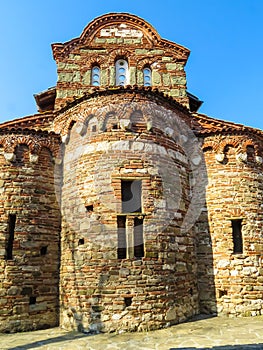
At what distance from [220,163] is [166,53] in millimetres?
5213

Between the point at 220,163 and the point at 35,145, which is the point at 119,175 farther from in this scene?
the point at 220,163

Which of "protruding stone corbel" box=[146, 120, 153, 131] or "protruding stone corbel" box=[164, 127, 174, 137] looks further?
"protruding stone corbel" box=[164, 127, 174, 137]

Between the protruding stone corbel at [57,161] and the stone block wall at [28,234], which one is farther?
the protruding stone corbel at [57,161]

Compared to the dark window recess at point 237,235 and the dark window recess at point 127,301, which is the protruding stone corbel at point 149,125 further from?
the dark window recess at point 127,301

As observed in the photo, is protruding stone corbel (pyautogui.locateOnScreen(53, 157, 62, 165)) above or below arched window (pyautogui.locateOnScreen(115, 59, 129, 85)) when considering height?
below

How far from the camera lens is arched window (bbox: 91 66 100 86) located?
11305 millimetres

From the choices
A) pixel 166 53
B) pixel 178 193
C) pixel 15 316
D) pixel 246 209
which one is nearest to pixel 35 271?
pixel 15 316

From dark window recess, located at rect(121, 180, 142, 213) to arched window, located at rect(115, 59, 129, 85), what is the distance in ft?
17.1

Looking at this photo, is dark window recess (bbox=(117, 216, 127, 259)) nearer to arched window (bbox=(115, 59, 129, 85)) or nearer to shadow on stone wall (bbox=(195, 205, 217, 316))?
shadow on stone wall (bbox=(195, 205, 217, 316))

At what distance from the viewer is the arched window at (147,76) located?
11462mm

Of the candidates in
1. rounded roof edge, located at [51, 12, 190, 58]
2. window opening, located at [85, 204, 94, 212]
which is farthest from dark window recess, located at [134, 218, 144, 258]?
rounded roof edge, located at [51, 12, 190, 58]

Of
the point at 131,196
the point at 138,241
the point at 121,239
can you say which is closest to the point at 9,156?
the point at 131,196

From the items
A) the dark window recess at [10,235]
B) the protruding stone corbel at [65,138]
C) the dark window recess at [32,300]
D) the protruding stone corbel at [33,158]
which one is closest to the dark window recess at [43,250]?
the dark window recess at [10,235]

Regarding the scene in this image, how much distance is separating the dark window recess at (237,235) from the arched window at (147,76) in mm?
5949
